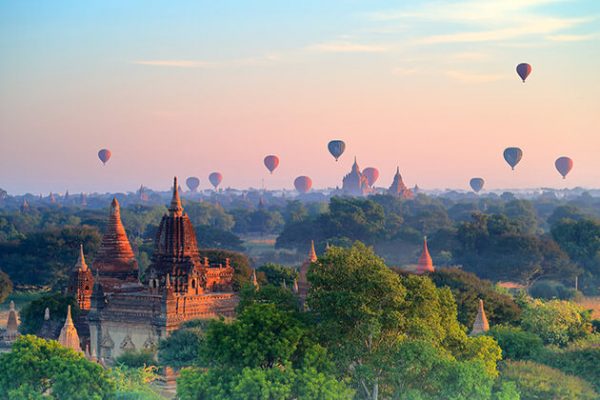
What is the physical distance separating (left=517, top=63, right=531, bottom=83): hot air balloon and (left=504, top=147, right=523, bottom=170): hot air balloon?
5424 centimetres

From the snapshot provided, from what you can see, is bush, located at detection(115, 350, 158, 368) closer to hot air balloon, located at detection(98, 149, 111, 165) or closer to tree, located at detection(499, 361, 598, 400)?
tree, located at detection(499, 361, 598, 400)

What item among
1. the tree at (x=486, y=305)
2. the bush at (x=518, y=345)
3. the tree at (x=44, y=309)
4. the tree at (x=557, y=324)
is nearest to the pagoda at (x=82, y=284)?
the tree at (x=44, y=309)

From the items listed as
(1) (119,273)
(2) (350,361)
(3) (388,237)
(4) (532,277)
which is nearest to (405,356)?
(2) (350,361)

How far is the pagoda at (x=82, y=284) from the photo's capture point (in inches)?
2185

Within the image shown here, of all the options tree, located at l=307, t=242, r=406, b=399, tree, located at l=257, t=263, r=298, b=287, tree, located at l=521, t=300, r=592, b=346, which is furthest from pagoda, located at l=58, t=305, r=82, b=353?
tree, located at l=257, t=263, r=298, b=287

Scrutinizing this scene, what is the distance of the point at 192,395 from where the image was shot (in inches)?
1303

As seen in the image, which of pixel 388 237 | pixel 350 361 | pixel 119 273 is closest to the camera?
pixel 350 361

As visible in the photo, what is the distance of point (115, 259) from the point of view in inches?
2299

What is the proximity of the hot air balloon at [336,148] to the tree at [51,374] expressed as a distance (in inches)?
6045

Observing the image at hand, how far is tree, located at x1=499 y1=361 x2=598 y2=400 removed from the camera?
115 feet

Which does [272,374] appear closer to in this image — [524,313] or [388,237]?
[524,313]

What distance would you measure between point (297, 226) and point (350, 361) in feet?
292

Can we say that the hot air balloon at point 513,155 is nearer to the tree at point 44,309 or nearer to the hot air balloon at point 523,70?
the hot air balloon at point 523,70

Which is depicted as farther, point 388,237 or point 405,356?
point 388,237
